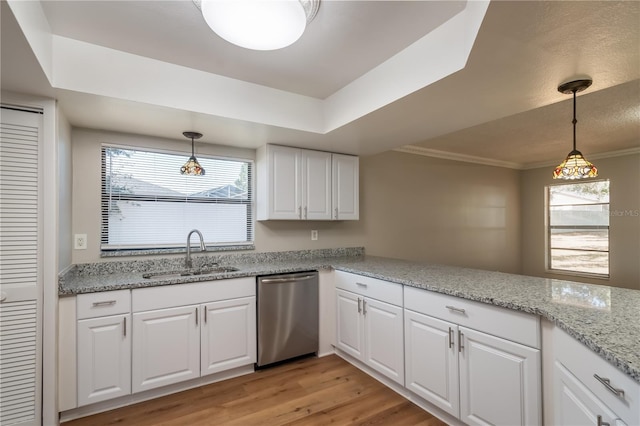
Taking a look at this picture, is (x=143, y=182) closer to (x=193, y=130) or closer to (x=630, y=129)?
(x=193, y=130)

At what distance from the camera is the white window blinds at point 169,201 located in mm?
2615

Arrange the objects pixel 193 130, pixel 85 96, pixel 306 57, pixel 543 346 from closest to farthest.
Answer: pixel 543 346 → pixel 85 96 → pixel 306 57 → pixel 193 130

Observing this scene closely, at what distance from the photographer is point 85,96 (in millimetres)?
1845

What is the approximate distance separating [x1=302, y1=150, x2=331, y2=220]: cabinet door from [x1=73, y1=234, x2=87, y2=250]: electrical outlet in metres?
1.82

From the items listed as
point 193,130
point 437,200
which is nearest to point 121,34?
point 193,130

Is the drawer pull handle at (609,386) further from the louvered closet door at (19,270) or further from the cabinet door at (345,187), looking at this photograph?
the louvered closet door at (19,270)

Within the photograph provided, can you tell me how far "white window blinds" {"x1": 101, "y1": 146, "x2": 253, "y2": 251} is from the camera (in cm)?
262

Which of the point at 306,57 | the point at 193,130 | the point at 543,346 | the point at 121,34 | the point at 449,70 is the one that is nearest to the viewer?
the point at 543,346

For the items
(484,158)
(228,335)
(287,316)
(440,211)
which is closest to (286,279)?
(287,316)

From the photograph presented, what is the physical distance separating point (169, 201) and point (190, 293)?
3.21 ft

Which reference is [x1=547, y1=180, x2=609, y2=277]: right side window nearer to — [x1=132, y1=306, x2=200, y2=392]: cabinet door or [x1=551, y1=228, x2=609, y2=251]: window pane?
[x1=551, y1=228, x2=609, y2=251]: window pane

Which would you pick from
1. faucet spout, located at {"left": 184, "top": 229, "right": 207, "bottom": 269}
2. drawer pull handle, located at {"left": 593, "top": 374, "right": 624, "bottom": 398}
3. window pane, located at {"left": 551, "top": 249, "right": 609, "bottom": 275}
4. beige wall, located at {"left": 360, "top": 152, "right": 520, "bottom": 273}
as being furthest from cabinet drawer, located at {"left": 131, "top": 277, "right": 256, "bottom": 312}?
window pane, located at {"left": 551, "top": 249, "right": 609, "bottom": 275}

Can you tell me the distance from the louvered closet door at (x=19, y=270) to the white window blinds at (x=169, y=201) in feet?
2.48

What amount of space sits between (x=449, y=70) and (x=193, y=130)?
196 centimetres
